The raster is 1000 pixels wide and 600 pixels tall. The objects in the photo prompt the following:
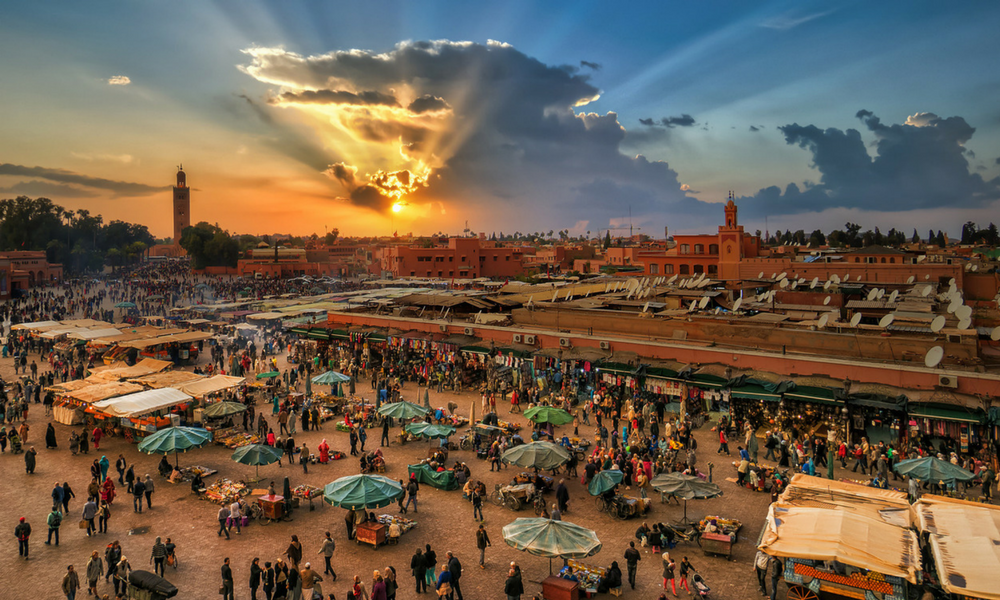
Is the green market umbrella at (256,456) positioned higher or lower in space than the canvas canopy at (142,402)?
lower

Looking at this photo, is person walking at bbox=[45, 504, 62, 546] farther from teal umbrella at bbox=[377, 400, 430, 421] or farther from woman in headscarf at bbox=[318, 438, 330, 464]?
teal umbrella at bbox=[377, 400, 430, 421]

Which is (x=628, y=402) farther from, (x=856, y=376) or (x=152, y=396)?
(x=152, y=396)

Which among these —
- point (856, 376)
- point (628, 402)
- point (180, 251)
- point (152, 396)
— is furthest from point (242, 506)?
point (180, 251)

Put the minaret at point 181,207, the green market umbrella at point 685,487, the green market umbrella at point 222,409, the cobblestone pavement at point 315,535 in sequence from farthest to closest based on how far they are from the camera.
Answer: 1. the minaret at point 181,207
2. the green market umbrella at point 222,409
3. the green market umbrella at point 685,487
4. the cobblestone pavement at point 315,535

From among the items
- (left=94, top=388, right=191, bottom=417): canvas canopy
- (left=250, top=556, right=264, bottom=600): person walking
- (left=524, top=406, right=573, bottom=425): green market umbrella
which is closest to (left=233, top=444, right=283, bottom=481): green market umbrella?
(left=250, top=556, right=264, bottom=600): person walking

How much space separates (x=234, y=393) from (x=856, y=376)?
2357 cm

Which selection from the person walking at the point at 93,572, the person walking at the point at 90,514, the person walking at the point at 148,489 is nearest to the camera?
the person walking at the point at 93,572

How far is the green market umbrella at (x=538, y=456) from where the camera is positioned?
47.0ft

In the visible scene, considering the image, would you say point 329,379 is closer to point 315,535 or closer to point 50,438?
point 50,438

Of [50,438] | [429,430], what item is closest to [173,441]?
[50,438]

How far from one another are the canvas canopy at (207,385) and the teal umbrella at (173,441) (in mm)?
4537

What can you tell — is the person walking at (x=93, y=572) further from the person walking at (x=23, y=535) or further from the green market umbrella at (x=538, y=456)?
the green market umbrella at (x=538, y=456)

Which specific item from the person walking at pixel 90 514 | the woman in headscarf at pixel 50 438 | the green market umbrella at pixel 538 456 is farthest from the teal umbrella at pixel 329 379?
the green market umbrella at pixel 538 456

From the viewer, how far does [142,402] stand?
1909 cm
